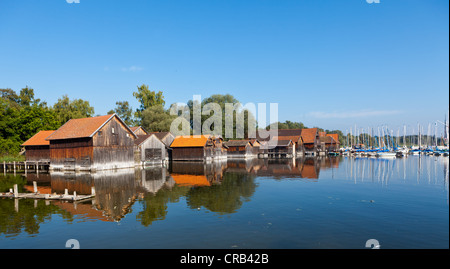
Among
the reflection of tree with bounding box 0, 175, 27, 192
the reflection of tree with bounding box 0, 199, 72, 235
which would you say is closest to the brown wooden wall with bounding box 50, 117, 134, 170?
the reflection of tree with bounding box 0, 175, 27, 192

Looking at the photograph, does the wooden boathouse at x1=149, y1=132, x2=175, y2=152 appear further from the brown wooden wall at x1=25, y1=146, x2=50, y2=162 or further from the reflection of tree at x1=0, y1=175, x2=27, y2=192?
the reflection of tree at x1=0, y1=175, x2=27, y2=192

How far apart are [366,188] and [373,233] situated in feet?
49.3

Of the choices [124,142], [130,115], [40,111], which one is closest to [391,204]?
[124,142]

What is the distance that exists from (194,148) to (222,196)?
42.4 m

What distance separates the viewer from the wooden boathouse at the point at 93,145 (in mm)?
41625

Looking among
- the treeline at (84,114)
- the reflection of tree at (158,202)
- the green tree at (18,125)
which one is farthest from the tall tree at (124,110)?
the reflection of tree at (158,202)

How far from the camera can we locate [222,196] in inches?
958

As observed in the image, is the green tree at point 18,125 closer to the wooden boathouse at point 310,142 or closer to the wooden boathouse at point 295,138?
the wooden boathouse at point 295,138

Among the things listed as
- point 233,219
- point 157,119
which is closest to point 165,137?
point 157,119

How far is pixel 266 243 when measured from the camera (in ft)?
43.4

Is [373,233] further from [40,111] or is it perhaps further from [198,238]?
[40,111]

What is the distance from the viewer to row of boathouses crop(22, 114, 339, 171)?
139ft

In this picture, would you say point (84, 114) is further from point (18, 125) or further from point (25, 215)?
point (25, 215)
